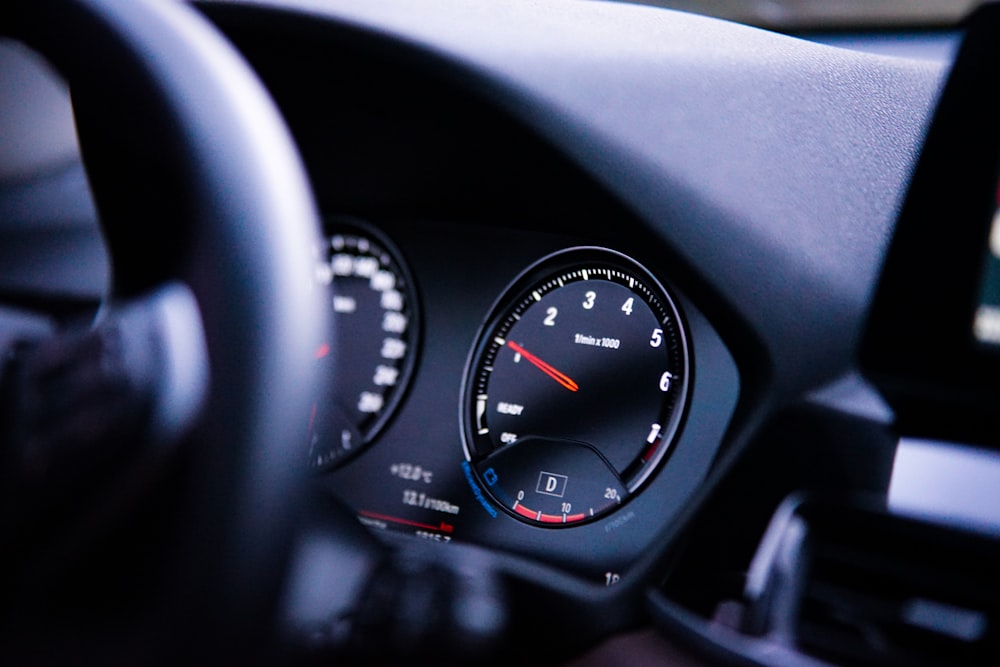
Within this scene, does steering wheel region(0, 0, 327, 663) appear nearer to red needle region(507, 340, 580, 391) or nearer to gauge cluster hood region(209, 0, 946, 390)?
gauge cluster hood region(209, 0, 946, 390)

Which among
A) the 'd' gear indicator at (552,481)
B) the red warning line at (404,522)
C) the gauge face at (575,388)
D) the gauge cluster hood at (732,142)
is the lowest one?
the red warning line at (404,522)

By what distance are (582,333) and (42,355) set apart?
0.86m

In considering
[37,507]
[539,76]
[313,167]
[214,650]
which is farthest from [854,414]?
[313,167]

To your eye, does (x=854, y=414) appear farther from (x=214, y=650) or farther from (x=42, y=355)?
(x=42, y=355)

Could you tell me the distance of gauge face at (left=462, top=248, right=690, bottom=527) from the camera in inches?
57.2

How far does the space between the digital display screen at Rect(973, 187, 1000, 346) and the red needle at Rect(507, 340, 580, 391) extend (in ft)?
2.21

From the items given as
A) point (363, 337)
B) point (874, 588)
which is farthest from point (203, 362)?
point (363, 337)

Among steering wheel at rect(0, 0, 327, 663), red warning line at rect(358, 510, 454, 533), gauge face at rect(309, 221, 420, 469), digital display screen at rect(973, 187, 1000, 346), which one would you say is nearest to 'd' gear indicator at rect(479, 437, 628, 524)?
red warning line at rect(358, 510, 454, 533)

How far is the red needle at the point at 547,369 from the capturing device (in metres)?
1.54

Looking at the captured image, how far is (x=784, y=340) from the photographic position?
1171mm

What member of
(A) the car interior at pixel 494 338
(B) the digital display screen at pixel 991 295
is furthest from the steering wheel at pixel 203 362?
(B) the digital display screen at pixel 991 295

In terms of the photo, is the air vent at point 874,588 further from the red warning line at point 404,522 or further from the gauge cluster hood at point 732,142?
the red warning line at point 404,522

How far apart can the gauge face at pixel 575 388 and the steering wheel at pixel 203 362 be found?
723mm

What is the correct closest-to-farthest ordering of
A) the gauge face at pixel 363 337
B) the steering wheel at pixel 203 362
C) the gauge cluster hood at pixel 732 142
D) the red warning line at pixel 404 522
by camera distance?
the steering wheel at pixel 203 362
the gauge cluster hood at pixel 732 142
the red warning line at pixel 404 522
the gauge face at pixel 363 337
